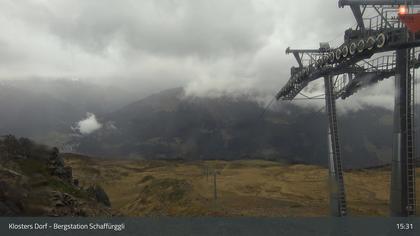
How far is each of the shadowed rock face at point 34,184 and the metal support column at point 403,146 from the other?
62.0 ft

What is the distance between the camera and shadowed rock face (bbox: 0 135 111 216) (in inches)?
989

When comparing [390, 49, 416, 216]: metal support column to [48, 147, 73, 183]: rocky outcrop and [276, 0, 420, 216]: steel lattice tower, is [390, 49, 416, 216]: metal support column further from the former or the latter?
[48, 147, 73, 183]: rocky outcrop

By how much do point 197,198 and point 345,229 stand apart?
26.7 metres

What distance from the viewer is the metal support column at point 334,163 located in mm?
30805

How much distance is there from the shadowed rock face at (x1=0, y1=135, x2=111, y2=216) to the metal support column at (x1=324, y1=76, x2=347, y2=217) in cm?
1624

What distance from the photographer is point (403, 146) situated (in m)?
23.5

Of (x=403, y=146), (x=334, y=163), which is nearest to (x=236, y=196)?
(x=334, y=163)

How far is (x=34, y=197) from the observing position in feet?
88.0

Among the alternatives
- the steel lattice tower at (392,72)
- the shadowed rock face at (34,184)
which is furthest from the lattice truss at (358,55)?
the shadowed rock face at (34,184)

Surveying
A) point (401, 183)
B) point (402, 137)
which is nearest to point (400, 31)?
point (402, 137)

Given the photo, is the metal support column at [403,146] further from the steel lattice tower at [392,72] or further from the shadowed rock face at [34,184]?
the shadowed rock face at [34,184]

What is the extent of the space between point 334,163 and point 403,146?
8.09 meters

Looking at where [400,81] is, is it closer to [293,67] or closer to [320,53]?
[320,53]

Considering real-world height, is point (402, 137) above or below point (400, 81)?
below
